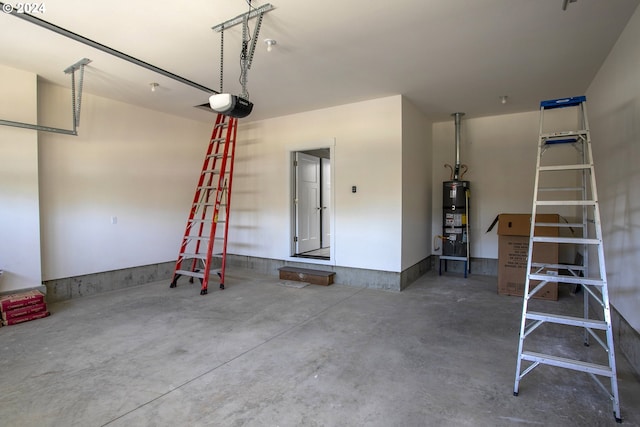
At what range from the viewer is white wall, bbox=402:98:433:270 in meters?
5.12

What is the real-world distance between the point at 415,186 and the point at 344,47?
2920 millimetres

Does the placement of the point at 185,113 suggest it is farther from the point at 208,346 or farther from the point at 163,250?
the point at 208,346

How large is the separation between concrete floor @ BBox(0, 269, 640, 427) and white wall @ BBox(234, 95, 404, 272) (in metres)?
1.22

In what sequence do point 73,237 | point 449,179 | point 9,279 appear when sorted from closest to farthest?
point 9,279 < point 73,237 < point 449,179

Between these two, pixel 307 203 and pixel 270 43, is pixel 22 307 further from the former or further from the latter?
pixel 307 203

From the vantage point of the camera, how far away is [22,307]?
3.75 metres

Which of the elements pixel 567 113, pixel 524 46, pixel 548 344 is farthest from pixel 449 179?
pixel 548 344

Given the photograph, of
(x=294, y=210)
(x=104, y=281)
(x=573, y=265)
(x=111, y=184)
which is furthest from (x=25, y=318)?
(x=573, y=265)

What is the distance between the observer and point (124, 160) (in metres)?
5.32

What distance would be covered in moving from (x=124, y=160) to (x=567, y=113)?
7.44 metres

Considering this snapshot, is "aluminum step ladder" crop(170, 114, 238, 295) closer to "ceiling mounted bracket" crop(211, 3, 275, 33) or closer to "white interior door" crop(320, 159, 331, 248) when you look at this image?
"white interior door" crop(320, 159, 331, 248)

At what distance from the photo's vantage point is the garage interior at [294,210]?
2390mm

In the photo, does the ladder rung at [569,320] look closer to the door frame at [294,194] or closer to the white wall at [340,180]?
the white wall at [340,180]

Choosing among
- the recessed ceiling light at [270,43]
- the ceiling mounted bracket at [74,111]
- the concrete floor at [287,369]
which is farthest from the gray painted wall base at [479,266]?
the ceiling mounted bracket at [74,111]
